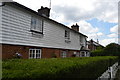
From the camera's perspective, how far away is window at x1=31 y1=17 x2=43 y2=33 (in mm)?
11399

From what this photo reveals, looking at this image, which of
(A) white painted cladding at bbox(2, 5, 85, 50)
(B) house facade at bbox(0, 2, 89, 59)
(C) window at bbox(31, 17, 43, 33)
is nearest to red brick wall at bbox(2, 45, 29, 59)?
(B) house facade at bbox(0, 2, 89, 59)

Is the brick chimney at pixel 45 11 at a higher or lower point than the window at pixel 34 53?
higher

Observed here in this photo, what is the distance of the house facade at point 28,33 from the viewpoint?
28.6 ft

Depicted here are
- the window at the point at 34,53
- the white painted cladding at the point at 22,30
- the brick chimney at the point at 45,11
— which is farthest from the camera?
the brick chimney at the point at 45,11

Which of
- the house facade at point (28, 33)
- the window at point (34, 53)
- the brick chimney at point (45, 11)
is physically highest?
the brick chimney at point (45, 11)

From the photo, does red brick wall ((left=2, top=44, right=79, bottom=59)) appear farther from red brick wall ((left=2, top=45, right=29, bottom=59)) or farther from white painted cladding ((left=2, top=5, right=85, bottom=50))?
white painted cladding ((left=2, top=5, right=85, bottom=50))

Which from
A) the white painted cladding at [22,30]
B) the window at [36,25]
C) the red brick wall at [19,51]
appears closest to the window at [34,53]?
the red brick wall at [19,51]

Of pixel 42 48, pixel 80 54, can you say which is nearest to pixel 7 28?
pixel 42 48

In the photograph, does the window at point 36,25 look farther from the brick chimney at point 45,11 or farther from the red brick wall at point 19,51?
the brick chimney at point 45,11

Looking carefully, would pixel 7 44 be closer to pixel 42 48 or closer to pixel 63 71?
pixel 42 48

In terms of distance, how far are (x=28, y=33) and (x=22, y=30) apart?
71 cm

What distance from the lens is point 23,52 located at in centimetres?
1028

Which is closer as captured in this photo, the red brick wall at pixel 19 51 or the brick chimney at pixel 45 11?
the red brick wall at pixel 19 51

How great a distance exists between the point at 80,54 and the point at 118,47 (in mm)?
7170
